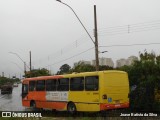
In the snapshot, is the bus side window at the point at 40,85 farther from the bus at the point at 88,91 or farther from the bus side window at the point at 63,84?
the bus side window at the point at 63,84

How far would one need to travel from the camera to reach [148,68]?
2356 centimetres

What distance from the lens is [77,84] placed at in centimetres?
2248

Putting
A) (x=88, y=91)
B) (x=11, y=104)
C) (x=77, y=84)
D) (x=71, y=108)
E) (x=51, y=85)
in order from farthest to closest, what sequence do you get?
(x=11, y=104)
(x=51, y=85)
(x=71, y=108)
(x=77, y=84)
(x=88, y=91)

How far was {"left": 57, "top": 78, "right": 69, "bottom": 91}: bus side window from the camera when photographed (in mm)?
23641

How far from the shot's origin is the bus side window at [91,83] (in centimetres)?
2069

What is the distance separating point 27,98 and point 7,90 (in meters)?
45.6

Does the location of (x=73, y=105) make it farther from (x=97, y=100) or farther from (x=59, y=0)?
(x=59, y=0)

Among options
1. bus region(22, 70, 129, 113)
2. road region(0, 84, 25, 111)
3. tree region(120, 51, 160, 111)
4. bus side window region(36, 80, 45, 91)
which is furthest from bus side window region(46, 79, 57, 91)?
tree region(120, 51, 160, 111)

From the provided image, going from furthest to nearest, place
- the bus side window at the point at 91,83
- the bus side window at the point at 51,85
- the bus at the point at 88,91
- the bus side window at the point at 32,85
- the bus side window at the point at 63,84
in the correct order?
1. the bus side window at the point at 32,85
2. the bus side window at the point at 51,85
3. the bus side window at the point at 63,84
4. the bus side window at the point at 91,83
5. the bus at the point at 88,91

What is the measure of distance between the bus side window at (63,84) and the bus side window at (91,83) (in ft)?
8.07

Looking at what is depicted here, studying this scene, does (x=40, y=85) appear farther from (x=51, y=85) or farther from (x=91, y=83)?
(x=91, y=83)

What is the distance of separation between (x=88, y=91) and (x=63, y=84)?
3.32 meters

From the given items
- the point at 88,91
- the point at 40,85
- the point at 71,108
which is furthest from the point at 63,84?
the point at 40,85

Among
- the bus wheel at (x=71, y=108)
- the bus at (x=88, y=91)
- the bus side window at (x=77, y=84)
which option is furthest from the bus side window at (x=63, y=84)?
the bus wheel at (x=71, y=108)
